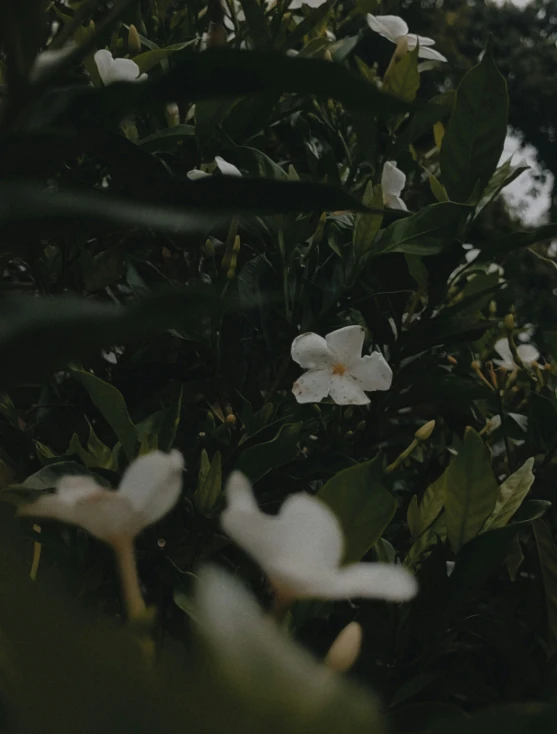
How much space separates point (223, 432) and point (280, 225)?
211 mm

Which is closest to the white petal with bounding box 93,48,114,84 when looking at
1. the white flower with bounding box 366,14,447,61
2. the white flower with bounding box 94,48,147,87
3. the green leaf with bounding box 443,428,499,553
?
the white flower with bounding box 94,48,147,87

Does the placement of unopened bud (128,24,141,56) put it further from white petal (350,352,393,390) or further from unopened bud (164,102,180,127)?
white petal (350,352,393,390)

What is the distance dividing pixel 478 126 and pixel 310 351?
285 millimetres

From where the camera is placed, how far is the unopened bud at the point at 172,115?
0.90 m

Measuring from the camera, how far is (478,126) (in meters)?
0.72

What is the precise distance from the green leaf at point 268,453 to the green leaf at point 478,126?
341 mm

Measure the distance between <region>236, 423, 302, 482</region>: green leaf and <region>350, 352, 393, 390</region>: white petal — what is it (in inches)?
5.5

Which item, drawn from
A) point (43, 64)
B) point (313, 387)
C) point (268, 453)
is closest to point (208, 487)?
Answer: point (268, 453)

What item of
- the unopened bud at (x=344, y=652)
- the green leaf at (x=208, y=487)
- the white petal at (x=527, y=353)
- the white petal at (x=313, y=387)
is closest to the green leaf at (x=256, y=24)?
the white petal at (x=313, y=387)

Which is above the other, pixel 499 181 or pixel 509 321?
pixel 499 181

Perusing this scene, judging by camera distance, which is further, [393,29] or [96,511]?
[393,29]

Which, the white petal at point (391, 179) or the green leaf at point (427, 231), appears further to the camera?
the white petal at point (391, 179)

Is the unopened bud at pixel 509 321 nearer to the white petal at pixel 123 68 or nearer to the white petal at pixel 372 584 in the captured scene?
the white petal at pixel 123 68

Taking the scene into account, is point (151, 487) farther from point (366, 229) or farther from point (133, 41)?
point (133, 41)
